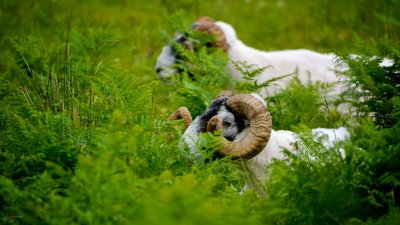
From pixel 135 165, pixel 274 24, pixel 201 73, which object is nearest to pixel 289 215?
pixel 135 165

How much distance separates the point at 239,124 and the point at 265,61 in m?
2.63

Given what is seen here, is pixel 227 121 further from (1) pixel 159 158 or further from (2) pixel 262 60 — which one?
(2) pixel 262 60

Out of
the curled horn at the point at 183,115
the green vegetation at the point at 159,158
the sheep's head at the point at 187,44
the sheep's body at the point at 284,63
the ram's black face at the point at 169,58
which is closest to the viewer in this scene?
the green vegetation at the point at 159,158

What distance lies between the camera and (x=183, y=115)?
4.92m

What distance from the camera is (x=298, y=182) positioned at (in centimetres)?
366

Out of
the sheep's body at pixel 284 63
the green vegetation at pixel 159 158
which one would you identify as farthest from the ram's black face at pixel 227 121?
the sheep's body at pixel 284 63

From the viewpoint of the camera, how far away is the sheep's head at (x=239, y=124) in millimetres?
4449

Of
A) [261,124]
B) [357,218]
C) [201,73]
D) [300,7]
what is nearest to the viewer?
Answer: [357,218]

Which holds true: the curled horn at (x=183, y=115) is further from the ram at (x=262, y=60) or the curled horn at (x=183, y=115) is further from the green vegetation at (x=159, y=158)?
the ram at (x=262, y=60)

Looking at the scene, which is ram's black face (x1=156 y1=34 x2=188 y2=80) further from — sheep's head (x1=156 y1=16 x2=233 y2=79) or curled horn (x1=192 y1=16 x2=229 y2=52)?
curled horn (x1=192 y1=16 x2=229 y2=52)

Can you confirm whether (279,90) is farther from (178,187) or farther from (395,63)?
(178,187)

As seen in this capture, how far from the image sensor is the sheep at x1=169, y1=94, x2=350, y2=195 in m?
4.45

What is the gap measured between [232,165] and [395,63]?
1.68 m

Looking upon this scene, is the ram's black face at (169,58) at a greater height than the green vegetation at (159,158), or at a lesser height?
lesser
